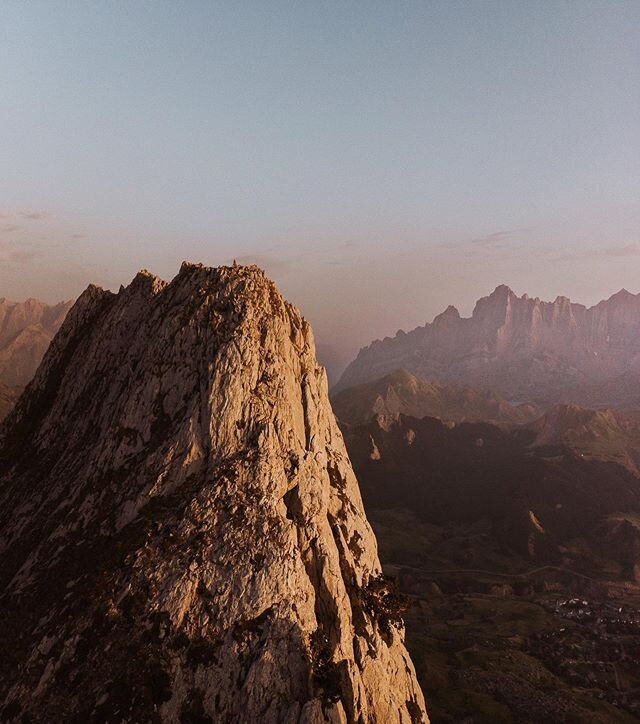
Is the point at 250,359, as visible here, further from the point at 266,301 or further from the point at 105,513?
the point at 105,513

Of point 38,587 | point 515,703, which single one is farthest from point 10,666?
point 515,703

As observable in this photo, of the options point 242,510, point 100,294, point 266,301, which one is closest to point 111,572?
point 242,510

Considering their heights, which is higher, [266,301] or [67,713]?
[266,301]

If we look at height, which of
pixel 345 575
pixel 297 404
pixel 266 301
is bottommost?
pixel 345 575

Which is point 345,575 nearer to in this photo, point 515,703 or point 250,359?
point 250,359

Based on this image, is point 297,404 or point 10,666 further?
point 297,404

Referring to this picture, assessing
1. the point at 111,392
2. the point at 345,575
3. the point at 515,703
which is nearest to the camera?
the point at 345,575

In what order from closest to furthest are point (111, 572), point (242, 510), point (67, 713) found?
point (67, 713), point (111, 572), point (242, 510)
